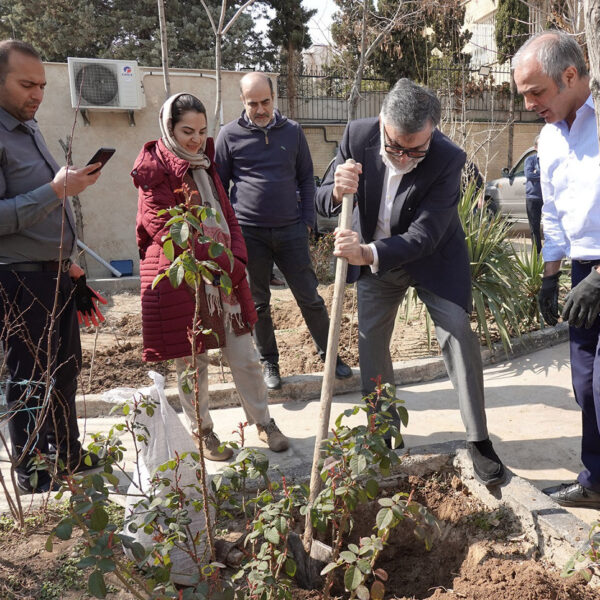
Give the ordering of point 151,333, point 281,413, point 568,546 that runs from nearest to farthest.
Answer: point 568,546
point 151,333
point 281,413

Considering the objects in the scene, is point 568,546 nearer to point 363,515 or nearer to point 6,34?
point 363,515

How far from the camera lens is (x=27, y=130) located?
2951 mm

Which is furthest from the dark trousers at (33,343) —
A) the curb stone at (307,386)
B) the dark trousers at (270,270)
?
the dark trousers at (270,270)

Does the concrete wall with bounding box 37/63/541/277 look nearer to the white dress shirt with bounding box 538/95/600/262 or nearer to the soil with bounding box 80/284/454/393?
the soil with bounding box 80/284/454/393

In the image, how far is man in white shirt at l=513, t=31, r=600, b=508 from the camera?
2.57 metres

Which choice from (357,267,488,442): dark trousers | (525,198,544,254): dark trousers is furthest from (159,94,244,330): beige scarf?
(525,198,544,254): dark trousers

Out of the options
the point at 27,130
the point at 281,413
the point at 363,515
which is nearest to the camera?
the point at 363,515

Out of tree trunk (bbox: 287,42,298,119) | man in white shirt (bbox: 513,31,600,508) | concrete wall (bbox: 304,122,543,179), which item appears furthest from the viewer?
tree trunk (bbox: 287,42,298,119)

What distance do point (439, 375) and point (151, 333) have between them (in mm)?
2668

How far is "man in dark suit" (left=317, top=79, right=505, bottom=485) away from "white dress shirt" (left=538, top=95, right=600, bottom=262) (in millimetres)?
413

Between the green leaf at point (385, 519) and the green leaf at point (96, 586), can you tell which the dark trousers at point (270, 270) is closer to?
the green leaf at point (385, 519)

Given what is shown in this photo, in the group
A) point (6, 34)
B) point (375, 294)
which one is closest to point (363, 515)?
point (375, 294)

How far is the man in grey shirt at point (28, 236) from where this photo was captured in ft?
9.11

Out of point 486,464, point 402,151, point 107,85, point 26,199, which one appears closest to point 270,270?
point 402,151
